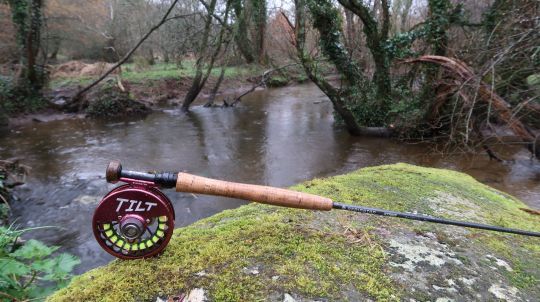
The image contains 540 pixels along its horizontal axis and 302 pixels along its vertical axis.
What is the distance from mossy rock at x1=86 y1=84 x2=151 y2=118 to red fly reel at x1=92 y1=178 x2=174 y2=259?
50.3 feet

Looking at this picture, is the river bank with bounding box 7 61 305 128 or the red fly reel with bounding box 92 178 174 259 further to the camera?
the river bank with bounding box 7 61 305 128

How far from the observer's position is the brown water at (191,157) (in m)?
6.89

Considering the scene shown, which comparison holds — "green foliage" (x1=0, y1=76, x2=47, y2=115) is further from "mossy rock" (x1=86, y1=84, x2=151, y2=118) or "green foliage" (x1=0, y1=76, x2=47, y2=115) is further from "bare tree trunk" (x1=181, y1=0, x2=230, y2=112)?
"bare tree trunk" (x1=181, y1=0, x2=230, y2=112)

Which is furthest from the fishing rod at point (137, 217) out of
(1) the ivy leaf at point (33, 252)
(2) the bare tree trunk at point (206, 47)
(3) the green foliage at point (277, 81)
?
(3) the green foliage at point (277, 81)

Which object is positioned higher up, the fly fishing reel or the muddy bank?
the fly fishing reel

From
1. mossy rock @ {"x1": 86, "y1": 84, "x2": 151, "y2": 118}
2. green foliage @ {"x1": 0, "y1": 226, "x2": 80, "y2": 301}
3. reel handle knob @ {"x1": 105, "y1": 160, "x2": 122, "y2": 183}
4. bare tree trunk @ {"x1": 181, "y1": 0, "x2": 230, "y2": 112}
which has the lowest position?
mossy rock @ {"x1": 86, "y1": 84, "x2": 151, "y2": 118}

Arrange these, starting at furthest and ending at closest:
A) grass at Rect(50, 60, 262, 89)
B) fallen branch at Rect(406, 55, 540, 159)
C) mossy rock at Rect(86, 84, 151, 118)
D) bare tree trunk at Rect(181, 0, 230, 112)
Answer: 1. grass at Rect(50, 60, 262, 89)
2. mossy rock at Rect(86, 84, 151, 118)
3. bare tree trunk at Rect(181, 0, 230, 112)
4. fallen branch at Rect(406, 55, 540, 159)

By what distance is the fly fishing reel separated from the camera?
1.78m

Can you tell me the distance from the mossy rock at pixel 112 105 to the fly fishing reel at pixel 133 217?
1534 centimetres

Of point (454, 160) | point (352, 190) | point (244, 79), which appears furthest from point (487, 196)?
point (244, 79)

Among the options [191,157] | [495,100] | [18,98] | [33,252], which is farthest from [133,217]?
[18,98]

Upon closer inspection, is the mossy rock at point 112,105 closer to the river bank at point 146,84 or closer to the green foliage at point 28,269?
the river bank at point 146,84

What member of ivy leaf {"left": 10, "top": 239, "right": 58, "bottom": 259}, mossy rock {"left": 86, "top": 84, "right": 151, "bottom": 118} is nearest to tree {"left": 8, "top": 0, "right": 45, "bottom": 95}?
mossy rock {"left": 86, "top": 84, "right": 151, "bottom": 118}

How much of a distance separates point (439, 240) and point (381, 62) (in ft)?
36.9
